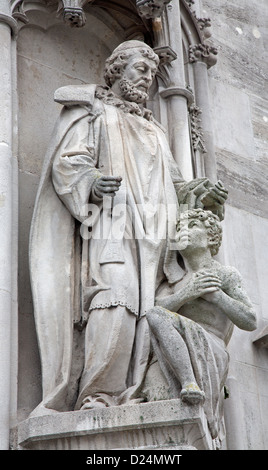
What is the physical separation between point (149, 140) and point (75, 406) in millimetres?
1831

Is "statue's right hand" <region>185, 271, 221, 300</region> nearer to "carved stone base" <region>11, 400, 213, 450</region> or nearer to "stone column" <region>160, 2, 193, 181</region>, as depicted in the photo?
"carved stone base" <region>11, 400, 213, 450</region>

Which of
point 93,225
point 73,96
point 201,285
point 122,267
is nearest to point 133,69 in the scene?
point 73,96

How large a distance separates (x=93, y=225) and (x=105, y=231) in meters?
0.10

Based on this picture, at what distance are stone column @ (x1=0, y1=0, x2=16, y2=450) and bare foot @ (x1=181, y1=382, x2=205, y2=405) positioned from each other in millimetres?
1026

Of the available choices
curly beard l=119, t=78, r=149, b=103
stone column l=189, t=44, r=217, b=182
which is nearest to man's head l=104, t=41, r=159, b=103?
curly beard l=119, t=78, r=149, b=103

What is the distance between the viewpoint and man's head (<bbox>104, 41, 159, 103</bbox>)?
26.9ft

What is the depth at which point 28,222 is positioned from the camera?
Answer: 8.00m

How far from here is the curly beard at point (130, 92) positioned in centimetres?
819

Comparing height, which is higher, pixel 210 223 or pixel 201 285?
pixel 210 223

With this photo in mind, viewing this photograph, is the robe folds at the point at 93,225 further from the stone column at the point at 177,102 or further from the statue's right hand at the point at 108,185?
the stone column at the point at 177,102

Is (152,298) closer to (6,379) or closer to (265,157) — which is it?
(6,379)

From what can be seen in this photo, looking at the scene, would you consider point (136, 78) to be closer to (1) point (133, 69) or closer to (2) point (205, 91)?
(1) point (133, 69)

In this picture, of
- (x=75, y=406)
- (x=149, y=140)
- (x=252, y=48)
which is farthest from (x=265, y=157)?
(x=75, y=406)

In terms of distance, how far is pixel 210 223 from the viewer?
7.67 m
